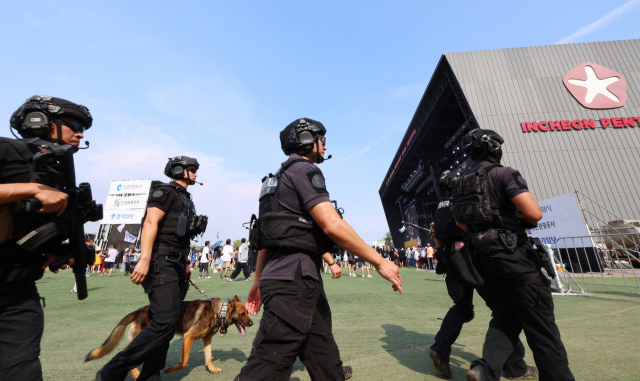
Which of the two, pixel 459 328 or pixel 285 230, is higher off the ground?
pixel 285 230

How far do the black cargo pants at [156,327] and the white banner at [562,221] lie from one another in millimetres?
12273

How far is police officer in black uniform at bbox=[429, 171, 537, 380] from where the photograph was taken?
8.30 feet

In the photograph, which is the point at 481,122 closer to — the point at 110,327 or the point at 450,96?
the point at 450,96

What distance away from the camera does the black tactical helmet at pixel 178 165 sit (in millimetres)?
3236

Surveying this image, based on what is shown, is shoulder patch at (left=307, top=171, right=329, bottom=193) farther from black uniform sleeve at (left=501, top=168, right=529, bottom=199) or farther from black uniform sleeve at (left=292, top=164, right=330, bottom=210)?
black uniform sleeve at (left=501, top=168, right=529, bottom=199)

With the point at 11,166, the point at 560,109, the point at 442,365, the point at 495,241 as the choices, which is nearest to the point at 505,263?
the point at 495,241

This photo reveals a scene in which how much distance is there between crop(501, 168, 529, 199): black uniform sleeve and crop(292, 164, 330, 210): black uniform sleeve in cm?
150

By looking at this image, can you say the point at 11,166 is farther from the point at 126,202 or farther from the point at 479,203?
the point at 126,202

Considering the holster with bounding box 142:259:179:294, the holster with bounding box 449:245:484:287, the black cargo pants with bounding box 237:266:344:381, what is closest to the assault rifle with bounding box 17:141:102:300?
the holster with bounding box 142:259:179:294

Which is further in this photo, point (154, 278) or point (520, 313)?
point (154, 278)

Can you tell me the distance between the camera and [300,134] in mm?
2074

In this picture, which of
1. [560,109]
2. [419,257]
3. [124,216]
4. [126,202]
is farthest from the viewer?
[126,202]

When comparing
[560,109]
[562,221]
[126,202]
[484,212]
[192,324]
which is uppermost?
[560,109]

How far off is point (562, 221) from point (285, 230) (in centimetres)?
1364
